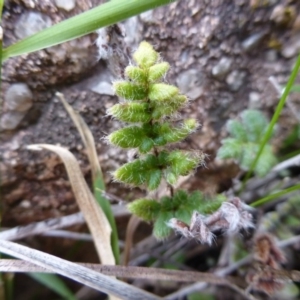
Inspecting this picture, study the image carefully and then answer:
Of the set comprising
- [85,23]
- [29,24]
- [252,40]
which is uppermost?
[29,24]

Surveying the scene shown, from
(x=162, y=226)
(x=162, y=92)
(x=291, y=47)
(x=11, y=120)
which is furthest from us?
(x=291, y=47)

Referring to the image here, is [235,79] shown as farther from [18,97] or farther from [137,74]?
[18,97]

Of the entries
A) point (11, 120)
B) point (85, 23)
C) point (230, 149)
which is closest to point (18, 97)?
point (11, 120)

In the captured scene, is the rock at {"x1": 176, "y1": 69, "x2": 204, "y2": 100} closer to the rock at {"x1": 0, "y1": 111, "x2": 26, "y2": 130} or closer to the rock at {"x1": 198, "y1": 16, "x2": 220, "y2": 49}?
the rock at {"x1": 198, "y1": 16, "x2": 220, "y2": 49}

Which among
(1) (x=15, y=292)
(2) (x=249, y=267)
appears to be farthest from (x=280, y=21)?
(1) (x=15, y=292)

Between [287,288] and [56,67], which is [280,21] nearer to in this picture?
[56,67]

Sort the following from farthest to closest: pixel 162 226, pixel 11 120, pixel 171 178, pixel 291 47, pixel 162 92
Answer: pixel 291 47 → pixel 11 120 → pixel 162 226 → pixel 171 178 → pixel 162 92

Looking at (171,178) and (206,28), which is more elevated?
(206,28)

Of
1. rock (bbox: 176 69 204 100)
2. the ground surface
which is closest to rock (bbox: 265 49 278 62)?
the ground surface
